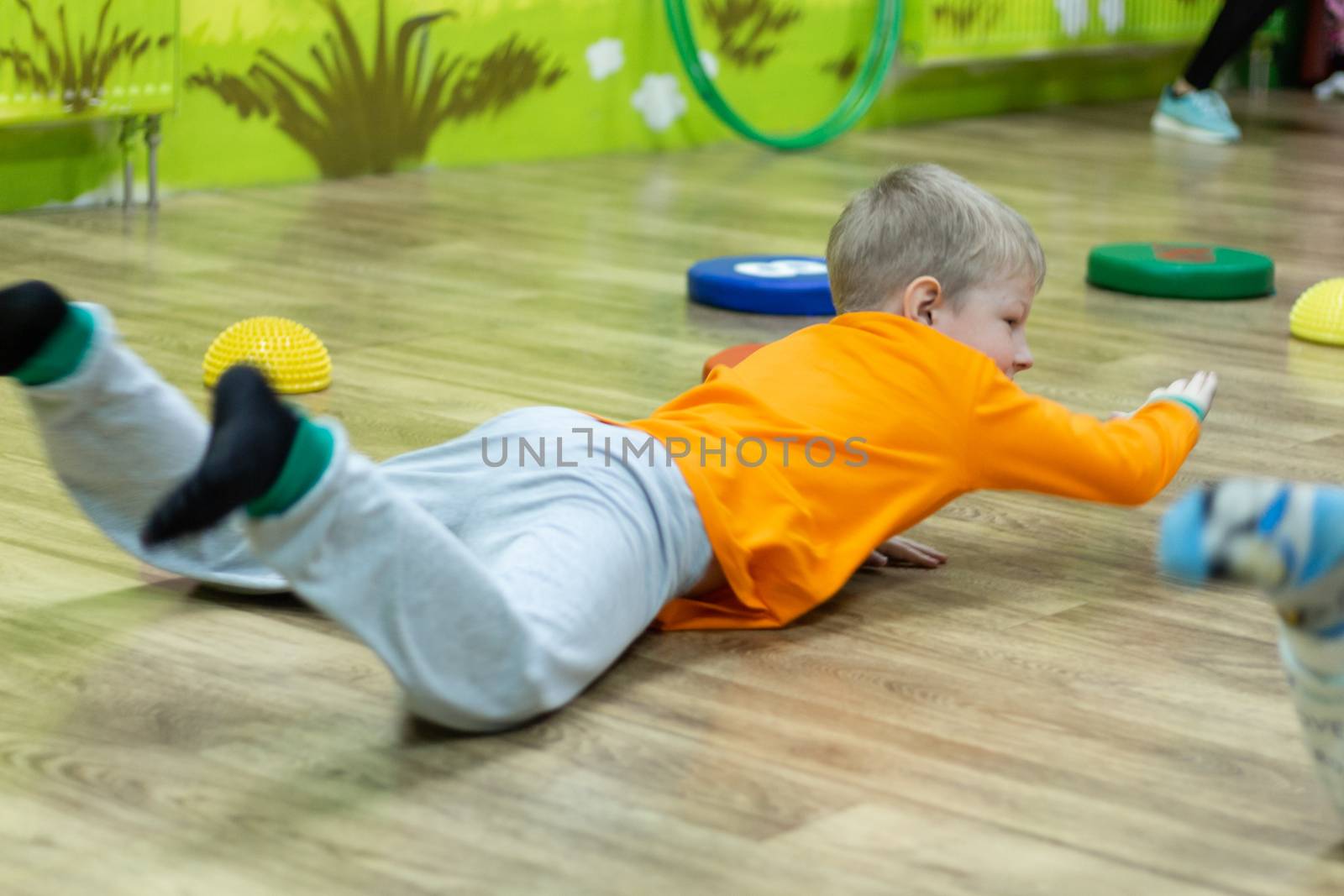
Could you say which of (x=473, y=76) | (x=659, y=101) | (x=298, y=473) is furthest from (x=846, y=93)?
(x=298, y=473)

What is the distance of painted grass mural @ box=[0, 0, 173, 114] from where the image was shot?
311 cm

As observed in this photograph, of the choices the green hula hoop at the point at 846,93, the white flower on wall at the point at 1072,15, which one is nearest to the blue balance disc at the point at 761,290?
the green hula hoop at the point at 846,93

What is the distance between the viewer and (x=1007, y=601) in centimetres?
155

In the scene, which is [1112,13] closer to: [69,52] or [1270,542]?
[69,52]

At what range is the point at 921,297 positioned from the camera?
4.94 feet

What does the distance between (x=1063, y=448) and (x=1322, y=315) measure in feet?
4.24

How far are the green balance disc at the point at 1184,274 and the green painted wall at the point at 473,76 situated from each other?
1540 mm

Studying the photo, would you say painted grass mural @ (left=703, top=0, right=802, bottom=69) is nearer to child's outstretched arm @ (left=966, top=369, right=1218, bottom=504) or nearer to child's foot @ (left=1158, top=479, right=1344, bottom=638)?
child's outstretched arm @ (left=966, top=369, right=1218, bottom=504)

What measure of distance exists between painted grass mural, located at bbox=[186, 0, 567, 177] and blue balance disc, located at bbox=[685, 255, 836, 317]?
3.96ft

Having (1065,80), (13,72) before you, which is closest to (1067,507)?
(13,72)

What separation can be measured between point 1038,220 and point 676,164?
0.95m

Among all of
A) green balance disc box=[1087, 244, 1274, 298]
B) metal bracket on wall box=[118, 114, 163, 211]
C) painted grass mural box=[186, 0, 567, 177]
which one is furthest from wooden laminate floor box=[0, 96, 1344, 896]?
painted grass mural box=[186, 0, 567, 177]

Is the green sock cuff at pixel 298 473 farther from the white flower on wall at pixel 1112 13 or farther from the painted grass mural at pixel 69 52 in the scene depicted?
the white flower on wall at pixel 1112 13

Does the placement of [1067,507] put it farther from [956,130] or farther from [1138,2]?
[1138,2]
